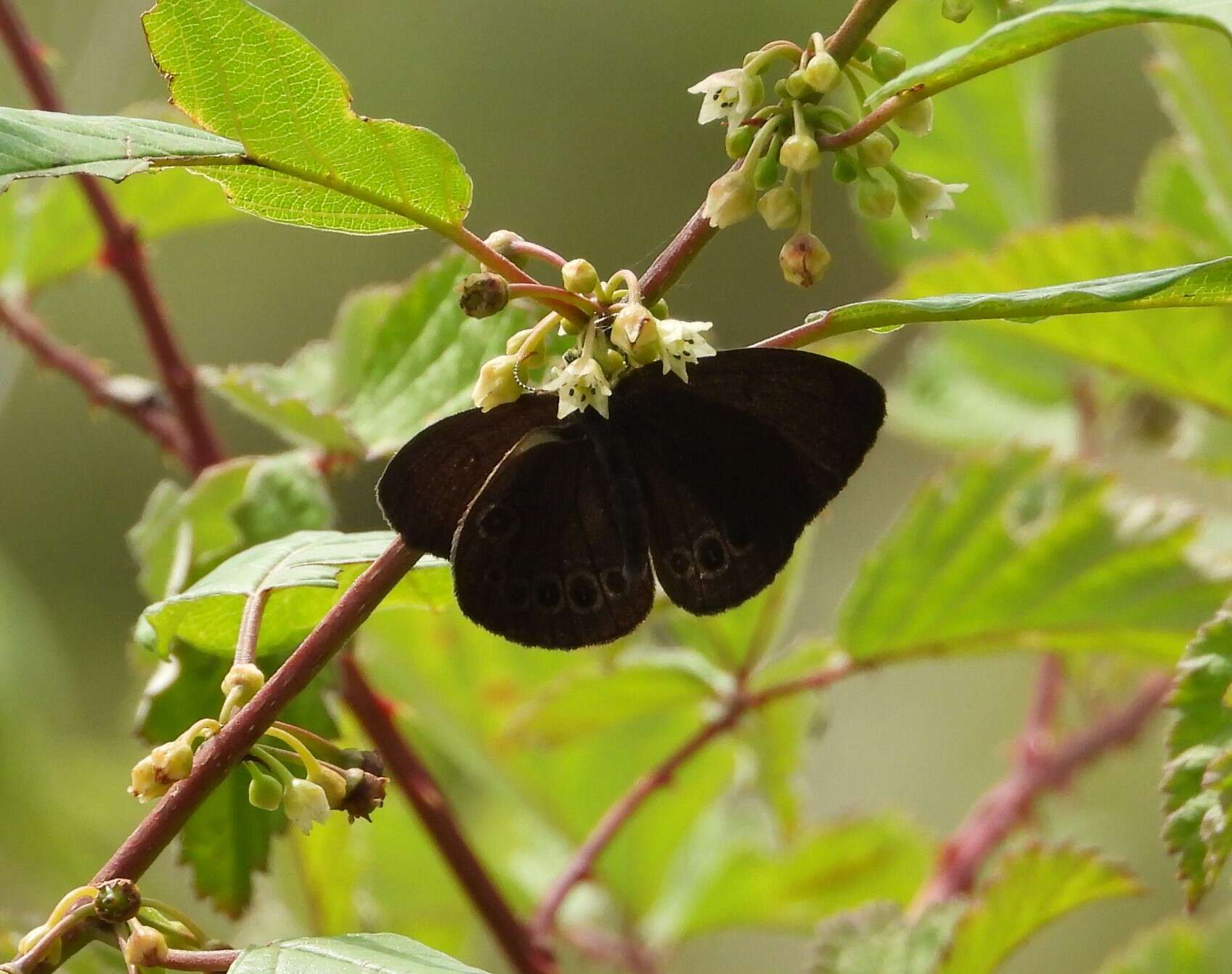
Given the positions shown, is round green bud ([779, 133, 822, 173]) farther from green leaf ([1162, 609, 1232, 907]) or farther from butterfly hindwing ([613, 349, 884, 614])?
green leaf ([1162, 609, 1232, 907])

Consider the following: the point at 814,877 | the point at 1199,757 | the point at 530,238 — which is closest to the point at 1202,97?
the point at 1199,757

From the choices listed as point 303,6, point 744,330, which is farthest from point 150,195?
point 303,6

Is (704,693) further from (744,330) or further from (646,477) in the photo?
(744,330)

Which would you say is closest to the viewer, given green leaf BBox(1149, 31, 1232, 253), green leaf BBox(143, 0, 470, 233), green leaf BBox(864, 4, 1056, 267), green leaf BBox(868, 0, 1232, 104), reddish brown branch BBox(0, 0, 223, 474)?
green leaf BBox(868, 0, 1232, 104)

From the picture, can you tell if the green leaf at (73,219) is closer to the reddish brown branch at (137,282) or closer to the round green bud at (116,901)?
the reddish brown branch at (137,282)

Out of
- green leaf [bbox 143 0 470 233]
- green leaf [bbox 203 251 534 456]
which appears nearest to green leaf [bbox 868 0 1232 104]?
green leaf [bbox 143 0 470 233]

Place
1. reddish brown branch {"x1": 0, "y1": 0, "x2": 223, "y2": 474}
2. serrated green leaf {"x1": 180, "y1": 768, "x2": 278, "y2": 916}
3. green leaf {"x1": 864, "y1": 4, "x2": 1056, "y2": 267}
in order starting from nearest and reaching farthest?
1. serrated green leaf {"x1": 180, "y1": 768, "x2": 278, "y2": 916}
2. reddish brown branch {"x1": 0, "y1": 0, "x2": 223, "y2": 474}
3. green leaf {"x1": 864, "y1": 4, "x2": 1056, "y2": 267}
